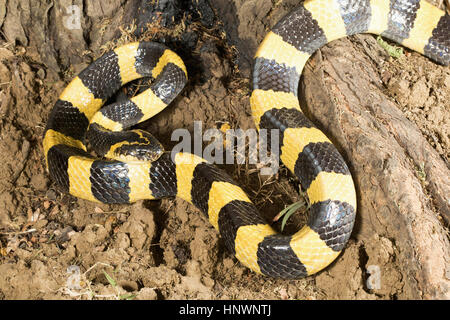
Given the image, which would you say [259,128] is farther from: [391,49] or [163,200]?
[391,49]

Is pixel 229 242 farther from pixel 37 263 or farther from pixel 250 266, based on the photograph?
pixel 37 263

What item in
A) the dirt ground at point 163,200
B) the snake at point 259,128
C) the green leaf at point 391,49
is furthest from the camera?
the green leaf at point 391,49

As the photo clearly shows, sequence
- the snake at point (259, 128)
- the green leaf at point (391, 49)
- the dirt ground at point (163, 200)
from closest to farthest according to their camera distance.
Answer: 1. the dirt ground at point (163, 200)
2. the snake at point (259, 128)
3. the green leaf at point (391, 49)

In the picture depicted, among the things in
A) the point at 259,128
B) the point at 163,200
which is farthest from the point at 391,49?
the point at 163,200

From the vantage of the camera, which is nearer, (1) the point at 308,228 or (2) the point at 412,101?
(1) the point at 308,228

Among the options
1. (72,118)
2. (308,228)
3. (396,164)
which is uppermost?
(396,164)

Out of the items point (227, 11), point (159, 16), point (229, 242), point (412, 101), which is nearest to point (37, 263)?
point (229, 242)
